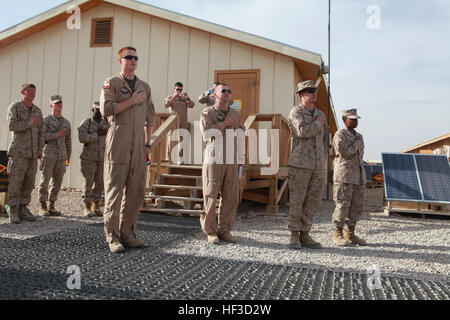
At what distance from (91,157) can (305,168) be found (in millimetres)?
3857

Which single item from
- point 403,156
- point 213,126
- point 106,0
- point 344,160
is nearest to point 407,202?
point 403,156

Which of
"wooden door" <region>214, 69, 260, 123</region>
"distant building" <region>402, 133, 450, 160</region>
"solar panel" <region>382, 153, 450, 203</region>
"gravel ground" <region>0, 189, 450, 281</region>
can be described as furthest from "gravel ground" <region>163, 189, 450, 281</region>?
"distant building" <region>402, 133, 450, 160</region>

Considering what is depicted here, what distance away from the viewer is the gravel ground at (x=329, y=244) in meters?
3.36

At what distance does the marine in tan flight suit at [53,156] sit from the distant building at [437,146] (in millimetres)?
17074

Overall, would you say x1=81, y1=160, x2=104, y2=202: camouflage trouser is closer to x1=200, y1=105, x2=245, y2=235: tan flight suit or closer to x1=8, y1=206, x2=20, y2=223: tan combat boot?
x1=8, y1=206, x2=20, y2=223: tan combat boot

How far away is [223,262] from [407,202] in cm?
545

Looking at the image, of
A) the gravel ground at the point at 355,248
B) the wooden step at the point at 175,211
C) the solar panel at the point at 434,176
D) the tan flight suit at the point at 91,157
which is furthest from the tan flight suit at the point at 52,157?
the solar panel at the point at 434,176

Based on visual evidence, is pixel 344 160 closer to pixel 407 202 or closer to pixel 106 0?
pixel 407 202

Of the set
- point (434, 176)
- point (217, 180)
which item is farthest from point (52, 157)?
point (434, 176)

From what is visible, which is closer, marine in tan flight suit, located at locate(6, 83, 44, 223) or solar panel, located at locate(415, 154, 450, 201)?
marine in tan flight suit, located at locate(6, 83, 44, 223)

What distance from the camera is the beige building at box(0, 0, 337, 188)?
8070 millimetres

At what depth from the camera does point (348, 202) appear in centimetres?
423

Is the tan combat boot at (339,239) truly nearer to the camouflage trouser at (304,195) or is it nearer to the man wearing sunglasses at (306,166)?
the man wearing sunglasses at (306,166)

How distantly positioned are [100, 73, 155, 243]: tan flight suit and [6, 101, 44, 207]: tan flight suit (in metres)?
2.27
